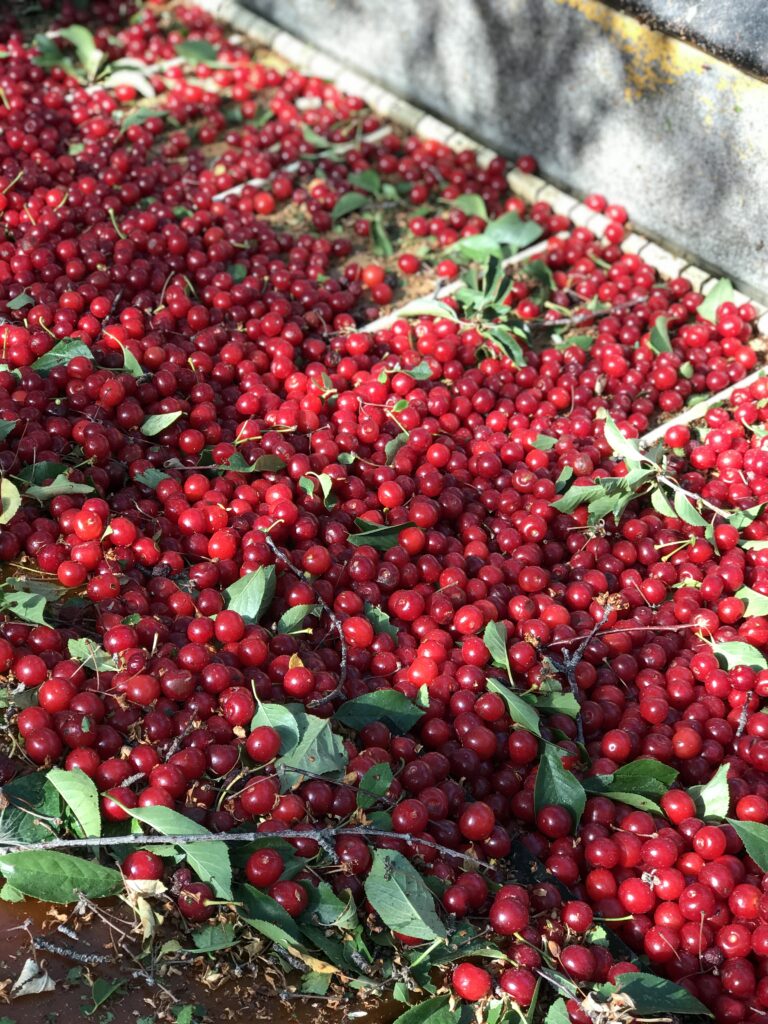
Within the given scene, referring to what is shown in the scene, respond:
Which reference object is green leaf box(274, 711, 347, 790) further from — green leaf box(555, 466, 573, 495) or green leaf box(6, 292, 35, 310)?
green leaf box(6, 292, 35, 310)

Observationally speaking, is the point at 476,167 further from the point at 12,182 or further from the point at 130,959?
the point at 130,959

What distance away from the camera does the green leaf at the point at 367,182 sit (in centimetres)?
472

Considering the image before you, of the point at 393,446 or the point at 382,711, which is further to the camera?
the point at 393,446

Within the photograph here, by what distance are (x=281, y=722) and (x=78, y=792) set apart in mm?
454

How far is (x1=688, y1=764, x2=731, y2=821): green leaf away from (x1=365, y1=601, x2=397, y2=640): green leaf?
0.82 m

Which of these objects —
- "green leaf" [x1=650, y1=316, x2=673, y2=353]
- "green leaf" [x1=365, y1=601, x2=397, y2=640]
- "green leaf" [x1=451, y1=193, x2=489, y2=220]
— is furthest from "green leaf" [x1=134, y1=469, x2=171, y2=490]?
"green leaf" [x1=451, y1=193, x2=489, y2=220]

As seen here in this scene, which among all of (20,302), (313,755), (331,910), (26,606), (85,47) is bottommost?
(331,910)

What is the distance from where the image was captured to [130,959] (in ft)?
6.87

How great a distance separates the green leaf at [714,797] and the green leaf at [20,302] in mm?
2564

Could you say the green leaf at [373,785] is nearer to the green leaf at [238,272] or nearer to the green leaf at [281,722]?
the green leaf at [281,722]

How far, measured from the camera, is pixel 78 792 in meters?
2.21

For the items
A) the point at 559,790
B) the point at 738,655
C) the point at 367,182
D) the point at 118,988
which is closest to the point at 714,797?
the point at 559,790

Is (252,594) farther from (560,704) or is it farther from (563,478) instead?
(563,478)

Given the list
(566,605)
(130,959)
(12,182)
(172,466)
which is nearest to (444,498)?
(566,605)
